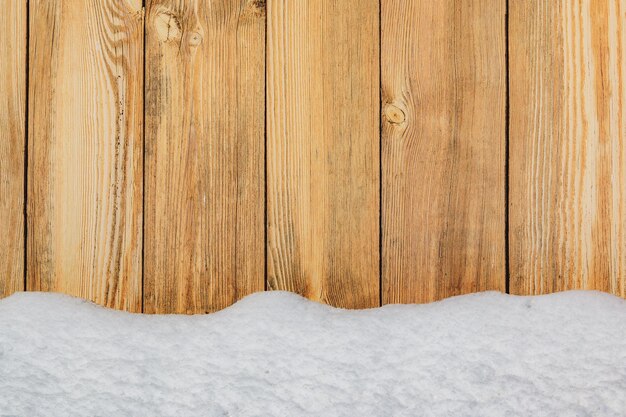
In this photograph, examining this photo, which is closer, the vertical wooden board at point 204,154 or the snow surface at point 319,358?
the snow surface at point 319,358

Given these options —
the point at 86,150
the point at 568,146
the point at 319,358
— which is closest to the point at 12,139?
the point at 86,150

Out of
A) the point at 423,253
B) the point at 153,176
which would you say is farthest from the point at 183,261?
the point at 423,253

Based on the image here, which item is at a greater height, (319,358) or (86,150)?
(86,150)

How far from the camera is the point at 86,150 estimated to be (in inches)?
33.9

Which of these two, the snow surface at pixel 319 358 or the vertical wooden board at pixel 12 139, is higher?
the vertical wooden board at pixel 12 139

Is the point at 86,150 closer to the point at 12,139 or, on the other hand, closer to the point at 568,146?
the point at 12,139

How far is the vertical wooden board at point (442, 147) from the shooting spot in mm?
823

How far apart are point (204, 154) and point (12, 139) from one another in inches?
13.4

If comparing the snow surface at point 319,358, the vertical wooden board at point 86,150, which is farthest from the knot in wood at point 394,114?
the vertical wooden board at point 86,150

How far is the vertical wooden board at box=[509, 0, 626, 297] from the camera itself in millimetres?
808

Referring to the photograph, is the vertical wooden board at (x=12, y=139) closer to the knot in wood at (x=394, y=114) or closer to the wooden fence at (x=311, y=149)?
the wooden fence at (x=311, y=149)

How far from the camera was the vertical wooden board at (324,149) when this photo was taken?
836 millimetres

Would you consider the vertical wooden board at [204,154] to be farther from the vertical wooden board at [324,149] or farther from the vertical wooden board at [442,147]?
the vertical wooden board at [442,147]

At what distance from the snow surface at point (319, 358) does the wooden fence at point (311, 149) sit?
0.07m
